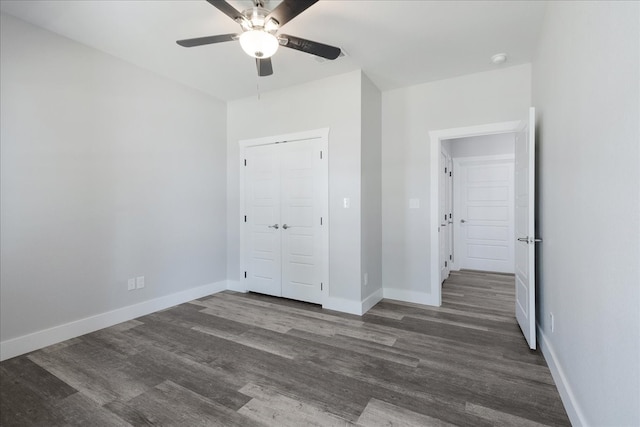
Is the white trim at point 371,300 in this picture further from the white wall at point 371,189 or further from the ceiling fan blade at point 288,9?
the ceiling fan blade at point 288,9

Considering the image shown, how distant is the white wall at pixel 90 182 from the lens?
8.32 ft

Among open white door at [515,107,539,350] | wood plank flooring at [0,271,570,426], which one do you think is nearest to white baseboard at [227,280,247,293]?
wood plank flooring at [0,271,570,426]

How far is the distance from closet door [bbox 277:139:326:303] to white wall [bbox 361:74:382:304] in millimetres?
573

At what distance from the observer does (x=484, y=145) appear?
18.8 feet

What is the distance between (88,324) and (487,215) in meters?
6.43

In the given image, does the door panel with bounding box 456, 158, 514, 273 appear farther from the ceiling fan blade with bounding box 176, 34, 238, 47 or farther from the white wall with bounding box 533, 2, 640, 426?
the ceiling fan blade with bounding box 176, 34, 238, 47

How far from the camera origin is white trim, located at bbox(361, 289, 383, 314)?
138 inches

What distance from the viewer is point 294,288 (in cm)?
398

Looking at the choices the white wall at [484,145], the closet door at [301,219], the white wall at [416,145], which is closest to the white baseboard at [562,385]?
the white wall at [416,145]

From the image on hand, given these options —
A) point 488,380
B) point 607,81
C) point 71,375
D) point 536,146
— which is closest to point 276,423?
point 488,380

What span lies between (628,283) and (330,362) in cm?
194

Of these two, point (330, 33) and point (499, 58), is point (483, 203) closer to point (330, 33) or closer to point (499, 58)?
point (499, 58)

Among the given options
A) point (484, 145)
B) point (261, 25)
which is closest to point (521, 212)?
point (261, 25)

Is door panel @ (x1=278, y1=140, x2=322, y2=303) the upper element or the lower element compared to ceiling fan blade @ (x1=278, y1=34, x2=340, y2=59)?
lower
